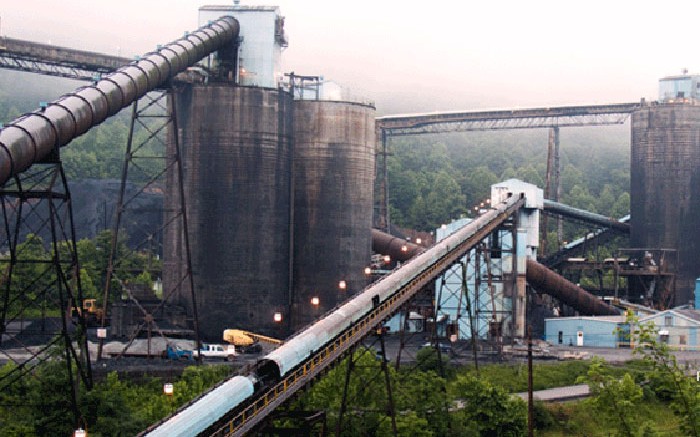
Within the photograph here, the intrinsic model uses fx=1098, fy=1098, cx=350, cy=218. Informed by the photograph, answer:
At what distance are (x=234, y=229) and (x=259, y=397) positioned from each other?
3139cm

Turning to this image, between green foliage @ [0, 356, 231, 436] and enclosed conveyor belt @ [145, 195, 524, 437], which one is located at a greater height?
enclosed conveyor belt @ [145, 195, 524, 437]

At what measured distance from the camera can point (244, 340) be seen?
59875 mm

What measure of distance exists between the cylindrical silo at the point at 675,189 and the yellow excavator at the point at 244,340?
38.0 meters

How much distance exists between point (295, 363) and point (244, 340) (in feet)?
91.4

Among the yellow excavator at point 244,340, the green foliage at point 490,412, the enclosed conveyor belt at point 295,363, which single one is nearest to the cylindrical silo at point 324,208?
the yellow excavator at point 244,340

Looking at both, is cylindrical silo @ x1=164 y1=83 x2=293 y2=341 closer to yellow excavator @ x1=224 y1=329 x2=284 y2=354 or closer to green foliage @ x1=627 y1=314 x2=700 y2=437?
yellow excavator @ x1=224 y1=329 x2=284 y2=354

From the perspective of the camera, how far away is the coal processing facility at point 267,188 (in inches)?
2386

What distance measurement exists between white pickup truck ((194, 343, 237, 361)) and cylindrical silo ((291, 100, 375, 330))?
8.13m

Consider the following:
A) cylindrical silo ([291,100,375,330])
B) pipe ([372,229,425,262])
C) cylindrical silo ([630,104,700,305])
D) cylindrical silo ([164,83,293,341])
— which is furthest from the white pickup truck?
cylindrical silo ([630,104,700,305])

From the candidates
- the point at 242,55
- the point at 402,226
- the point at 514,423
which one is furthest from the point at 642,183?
the point at 402,226

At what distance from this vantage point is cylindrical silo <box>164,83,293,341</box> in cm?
6053

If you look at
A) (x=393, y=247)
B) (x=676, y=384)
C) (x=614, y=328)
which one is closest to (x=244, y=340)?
Answer: (x=393, y=247)

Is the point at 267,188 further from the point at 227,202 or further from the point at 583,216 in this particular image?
the point at 583,216

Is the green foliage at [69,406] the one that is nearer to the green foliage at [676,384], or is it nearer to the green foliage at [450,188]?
the green foliage at [676,384]
